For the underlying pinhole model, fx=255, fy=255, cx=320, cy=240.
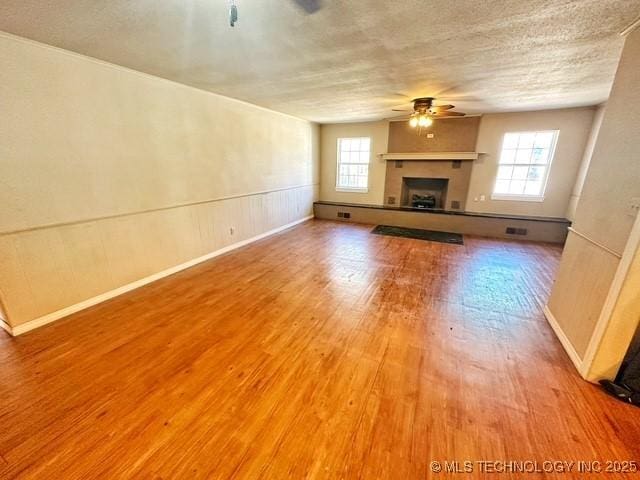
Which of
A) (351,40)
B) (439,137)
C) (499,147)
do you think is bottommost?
(499,147)

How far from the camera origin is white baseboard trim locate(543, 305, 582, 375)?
1949 millimetres

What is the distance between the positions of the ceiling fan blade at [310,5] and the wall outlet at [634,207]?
2283 mm

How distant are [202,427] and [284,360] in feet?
2.22

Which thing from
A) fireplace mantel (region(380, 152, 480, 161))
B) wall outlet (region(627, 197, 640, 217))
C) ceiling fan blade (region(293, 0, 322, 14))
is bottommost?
wall outlet (region(627, 197, 640, 217))

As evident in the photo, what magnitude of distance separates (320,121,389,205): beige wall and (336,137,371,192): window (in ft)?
0.36

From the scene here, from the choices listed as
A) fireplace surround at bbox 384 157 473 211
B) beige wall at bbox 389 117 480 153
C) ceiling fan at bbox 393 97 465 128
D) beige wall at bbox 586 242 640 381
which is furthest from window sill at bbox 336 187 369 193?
beige wall at bbox 586 242 640 381

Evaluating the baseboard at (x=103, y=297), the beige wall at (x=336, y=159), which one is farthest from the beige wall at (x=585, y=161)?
the baseboard at (x=103, y=297)

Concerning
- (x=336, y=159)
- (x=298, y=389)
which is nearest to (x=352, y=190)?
(x=336, y=159)

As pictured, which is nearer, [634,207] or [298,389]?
[634,207]

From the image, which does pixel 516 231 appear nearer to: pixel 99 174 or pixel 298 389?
pixel 298 389

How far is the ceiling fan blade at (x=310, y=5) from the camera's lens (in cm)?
152

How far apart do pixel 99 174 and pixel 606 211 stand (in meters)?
4.48

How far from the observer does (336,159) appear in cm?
693

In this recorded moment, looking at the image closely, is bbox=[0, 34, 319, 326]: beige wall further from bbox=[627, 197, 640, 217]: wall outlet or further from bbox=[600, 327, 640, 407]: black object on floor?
bbox=[600, 327, 640, 407]: black object on floor
